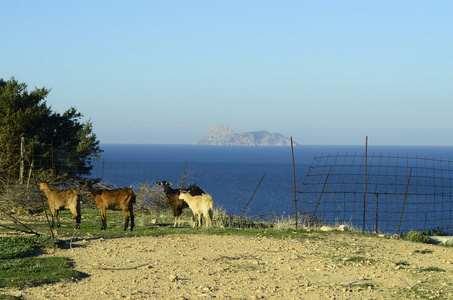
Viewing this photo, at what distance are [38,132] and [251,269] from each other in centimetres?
2134

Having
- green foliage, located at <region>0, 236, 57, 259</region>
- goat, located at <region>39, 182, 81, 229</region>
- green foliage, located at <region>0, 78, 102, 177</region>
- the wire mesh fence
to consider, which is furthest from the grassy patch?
green foliage, located at <region>0, 78, 102, 177</region>

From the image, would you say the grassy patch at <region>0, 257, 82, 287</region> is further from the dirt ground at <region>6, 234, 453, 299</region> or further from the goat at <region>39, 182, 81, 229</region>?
the goat at <region>39, 182, 81, 229</region>

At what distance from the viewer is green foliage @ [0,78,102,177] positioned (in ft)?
85.0

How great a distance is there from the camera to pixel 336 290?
9258 millimetres

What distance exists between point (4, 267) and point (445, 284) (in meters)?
8.66

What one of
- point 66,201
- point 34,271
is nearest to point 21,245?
point 34,271

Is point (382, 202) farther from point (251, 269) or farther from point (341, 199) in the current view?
point (251, 269)

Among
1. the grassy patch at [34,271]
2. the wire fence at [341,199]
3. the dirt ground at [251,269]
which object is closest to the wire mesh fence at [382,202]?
the wire fence at [341,199]

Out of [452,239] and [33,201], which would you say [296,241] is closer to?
[452,239]

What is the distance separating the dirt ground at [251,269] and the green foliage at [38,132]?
13.5 m

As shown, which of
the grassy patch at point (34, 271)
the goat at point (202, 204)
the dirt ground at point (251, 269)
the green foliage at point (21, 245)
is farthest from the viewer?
the goat at point (202, 204)

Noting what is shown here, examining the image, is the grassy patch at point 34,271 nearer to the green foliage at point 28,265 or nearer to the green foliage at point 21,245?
the green foliage at point 28,265

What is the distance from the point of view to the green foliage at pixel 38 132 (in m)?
25.9

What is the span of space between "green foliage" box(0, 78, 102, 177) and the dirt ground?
13507 millimetres
